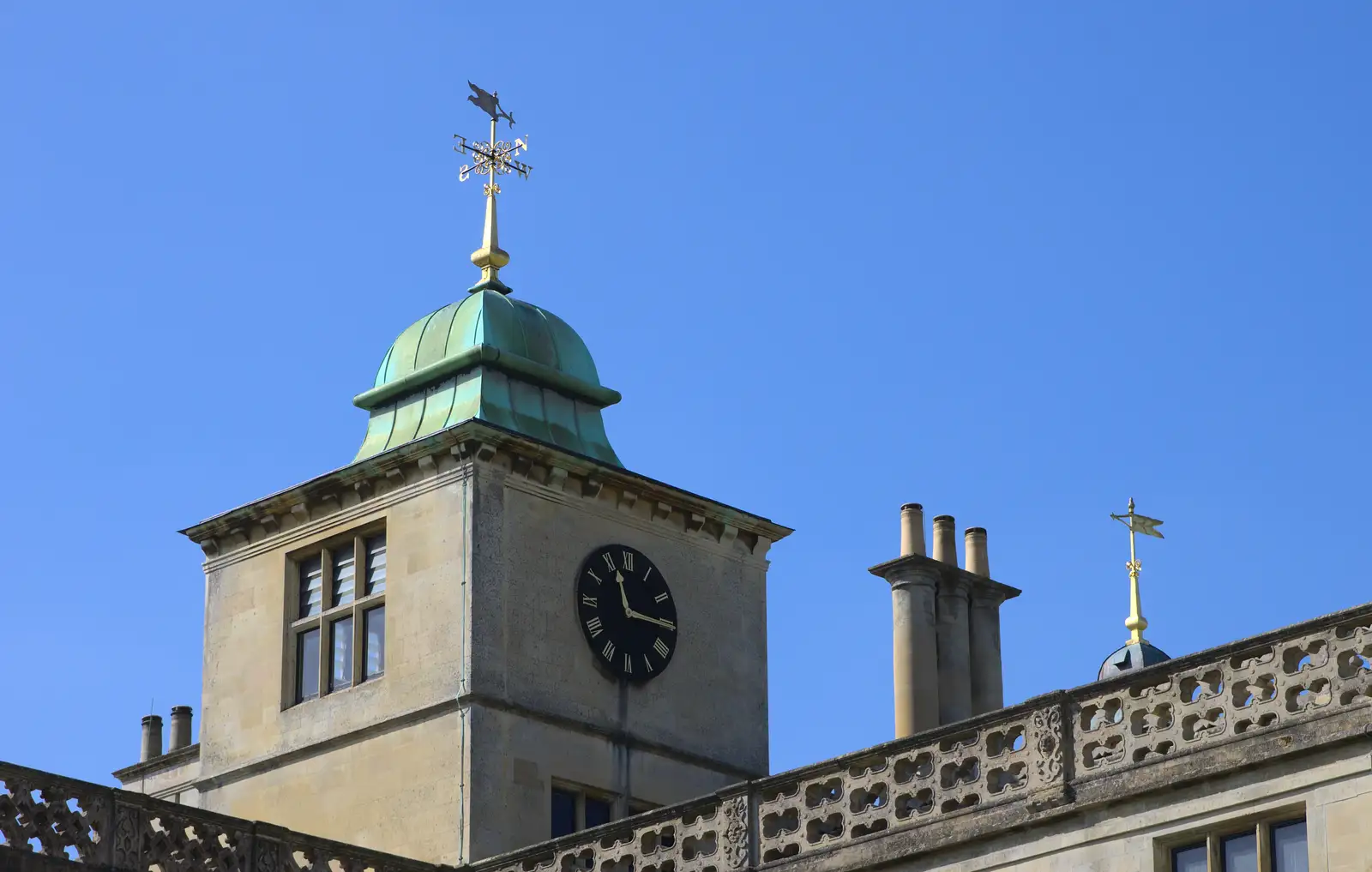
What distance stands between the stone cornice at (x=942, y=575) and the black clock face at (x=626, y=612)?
2.75 metres

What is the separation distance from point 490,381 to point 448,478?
200cm

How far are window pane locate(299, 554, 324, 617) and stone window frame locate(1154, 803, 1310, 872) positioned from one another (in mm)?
15309

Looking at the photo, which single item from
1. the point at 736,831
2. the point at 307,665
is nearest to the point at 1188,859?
the point at 736,831

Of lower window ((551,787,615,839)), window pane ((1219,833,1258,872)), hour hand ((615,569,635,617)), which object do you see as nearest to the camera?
window pane ((1219,833,1258,872))

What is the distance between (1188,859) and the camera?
25.6 metres

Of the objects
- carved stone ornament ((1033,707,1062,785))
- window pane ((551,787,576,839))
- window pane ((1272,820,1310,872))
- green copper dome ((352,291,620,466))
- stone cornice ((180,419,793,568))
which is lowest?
window pane ((1272,820,1310,872))

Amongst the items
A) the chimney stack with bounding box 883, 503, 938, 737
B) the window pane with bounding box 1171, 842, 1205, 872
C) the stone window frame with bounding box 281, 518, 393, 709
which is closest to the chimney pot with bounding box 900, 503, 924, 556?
the chimney stack with bounding box 883, 503, 938, 737

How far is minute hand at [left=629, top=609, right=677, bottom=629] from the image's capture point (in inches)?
1506

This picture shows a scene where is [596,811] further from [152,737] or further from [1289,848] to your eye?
[152,737]

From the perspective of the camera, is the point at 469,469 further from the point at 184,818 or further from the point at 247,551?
the point at 184,818

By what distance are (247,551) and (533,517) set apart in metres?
4.22

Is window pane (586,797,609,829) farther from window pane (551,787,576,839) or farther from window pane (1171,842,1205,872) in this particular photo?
window pane (1171,842,1205,872)

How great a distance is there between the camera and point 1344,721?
24.6 m

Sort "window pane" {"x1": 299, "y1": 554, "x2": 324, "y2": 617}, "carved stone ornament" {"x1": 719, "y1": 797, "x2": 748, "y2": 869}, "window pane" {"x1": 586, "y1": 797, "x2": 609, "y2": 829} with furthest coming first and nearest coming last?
"window pane" {"x1": 299, "y1": 554, "x2": 324, "y2": 617}, "window pane" {"x1": 586, "y1": 797, "x2": 609, "y2": 829}, "carved stone ornament" {"x1": 719, "y1": 797, "x2": 748, "y2": 869}
